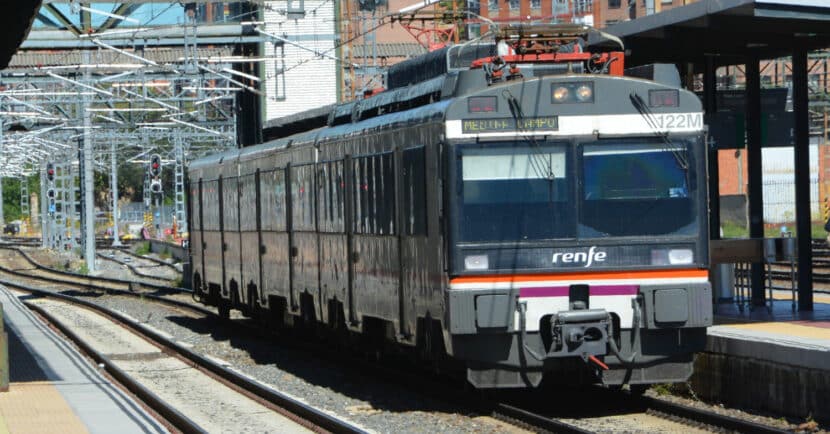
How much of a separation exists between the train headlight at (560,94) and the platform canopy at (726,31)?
247 centimetres

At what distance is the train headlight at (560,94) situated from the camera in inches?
487

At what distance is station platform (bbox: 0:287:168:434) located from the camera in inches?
488

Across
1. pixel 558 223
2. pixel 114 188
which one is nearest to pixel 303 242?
pixel 558 223

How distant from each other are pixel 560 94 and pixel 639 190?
1.04m

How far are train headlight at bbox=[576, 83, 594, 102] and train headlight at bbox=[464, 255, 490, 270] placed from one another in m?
1.60

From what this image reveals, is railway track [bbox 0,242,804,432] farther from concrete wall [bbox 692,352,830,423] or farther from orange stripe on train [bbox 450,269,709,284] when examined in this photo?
orange stripe on train [bbox 450,269,709,284]

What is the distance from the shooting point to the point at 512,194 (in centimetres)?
1218

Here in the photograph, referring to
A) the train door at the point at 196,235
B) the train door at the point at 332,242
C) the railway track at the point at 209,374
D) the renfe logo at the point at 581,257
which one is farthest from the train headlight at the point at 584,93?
the train door at the point at 196,235

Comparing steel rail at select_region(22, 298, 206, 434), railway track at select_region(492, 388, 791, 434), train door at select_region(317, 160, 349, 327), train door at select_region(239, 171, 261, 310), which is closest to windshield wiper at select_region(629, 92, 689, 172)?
railway track at select_region(492, 388, 791, 434)

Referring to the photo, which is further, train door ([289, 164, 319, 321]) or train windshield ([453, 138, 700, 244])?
train door ([289, 164, 319, 321])

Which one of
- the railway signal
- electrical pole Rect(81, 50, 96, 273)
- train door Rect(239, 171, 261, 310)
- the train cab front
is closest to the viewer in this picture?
the train cab front

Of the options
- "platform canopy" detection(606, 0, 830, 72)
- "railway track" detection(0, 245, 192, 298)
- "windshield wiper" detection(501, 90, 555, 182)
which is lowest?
"railway track" detection(0, 245, 192, 298)

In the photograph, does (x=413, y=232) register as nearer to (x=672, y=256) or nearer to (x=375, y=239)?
(x=375, y=239)

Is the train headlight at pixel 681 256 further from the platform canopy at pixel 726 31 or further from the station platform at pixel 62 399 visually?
the station platform at pixel 62 399
